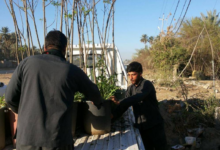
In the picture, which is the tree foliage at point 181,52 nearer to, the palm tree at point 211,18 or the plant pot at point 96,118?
the palm tree at point 211,18

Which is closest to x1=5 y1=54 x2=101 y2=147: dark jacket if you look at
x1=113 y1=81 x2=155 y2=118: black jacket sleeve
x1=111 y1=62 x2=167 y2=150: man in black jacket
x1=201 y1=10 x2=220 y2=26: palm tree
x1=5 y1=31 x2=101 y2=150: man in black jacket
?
x1=5 y1=31 x2=101 y2=150: man in black jacket

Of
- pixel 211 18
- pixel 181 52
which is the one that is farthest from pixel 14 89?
pixel 211 18

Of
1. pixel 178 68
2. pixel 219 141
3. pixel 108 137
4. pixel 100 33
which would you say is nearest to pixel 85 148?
pixel 108 137

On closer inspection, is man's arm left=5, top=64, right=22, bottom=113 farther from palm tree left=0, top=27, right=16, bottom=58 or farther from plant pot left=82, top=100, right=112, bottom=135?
palm tree left=0, top=27, right=16, bottom=58

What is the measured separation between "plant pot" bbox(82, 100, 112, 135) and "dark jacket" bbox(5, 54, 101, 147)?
3.27 ft

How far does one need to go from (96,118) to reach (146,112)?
0.66 metres

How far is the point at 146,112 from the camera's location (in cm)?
271

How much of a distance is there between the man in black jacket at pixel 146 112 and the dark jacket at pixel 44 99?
123 centimetres

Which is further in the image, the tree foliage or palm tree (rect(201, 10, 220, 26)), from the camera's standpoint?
palm tree (rect(201, 10, 220, 26))

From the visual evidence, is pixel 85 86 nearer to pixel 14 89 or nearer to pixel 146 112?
pixel 14 89

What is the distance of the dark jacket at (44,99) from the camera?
142 centimetres

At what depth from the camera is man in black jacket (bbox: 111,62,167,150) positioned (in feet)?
8.67

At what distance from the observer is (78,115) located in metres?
2.66

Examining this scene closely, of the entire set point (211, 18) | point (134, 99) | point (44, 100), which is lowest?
point (134, 99)
